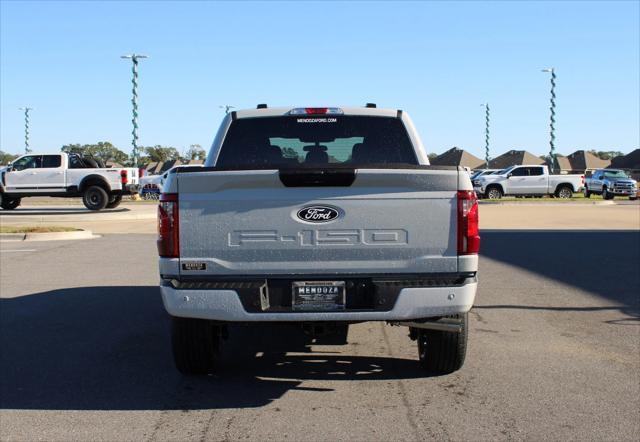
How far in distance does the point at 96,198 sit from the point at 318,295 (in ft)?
77.6

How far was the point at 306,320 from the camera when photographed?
463 cm

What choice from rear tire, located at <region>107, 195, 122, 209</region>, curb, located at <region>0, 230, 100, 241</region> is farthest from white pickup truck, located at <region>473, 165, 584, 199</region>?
curb, located at <region>0, 230, 100, 241</region>

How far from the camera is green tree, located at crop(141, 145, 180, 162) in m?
150

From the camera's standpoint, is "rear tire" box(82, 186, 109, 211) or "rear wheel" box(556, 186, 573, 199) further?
"rear wheel" box(556, 186, 573, 199)

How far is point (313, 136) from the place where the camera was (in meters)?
6.44

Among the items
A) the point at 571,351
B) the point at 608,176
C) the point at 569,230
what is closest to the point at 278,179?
the point at 571,351

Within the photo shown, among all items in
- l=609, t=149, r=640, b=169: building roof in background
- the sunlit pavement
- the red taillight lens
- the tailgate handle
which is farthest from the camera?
l=609, t=149, r=640, b=169: building roof in background

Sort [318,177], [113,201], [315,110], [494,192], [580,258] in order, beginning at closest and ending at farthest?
[318,177] < [315,110] < [580,258] < [113,201] < [494,192]

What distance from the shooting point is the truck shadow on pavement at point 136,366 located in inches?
197

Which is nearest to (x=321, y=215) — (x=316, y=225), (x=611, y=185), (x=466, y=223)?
(x=316, y=225)

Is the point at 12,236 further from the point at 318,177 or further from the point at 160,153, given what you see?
the point at 160,153

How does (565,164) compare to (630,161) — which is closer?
(630,161)

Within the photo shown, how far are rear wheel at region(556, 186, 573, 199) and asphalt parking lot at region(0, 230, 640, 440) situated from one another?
108 feet

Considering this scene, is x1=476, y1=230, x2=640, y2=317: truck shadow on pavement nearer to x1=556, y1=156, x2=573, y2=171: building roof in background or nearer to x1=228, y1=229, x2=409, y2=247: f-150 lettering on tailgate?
x1=228, y1=229, x2=409, y2=247: f-150 lettering on tailgate
